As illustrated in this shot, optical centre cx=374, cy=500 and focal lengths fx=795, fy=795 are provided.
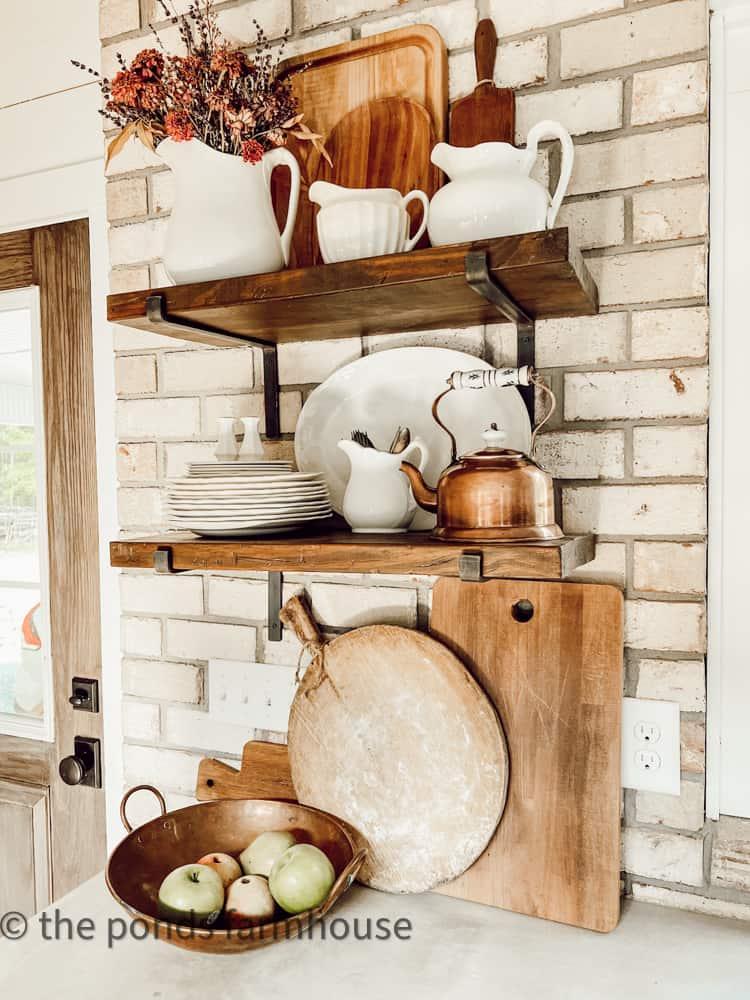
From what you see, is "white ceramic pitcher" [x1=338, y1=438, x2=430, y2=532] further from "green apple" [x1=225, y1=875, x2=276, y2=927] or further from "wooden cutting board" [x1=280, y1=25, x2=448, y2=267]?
"green apple" [x1=225, y1=875, x2=276, y2=927]

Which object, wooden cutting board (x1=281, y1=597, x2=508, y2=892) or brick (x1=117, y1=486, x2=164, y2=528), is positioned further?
brick (x1=117, y1=486, x2=164, y2=528)

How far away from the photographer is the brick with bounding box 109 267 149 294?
139cm

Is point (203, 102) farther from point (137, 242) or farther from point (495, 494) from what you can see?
point (495, 494)

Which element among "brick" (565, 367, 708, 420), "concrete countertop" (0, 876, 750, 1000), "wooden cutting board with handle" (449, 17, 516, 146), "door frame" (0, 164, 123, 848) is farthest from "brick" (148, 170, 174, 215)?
"concrete countertop" (0, 876, 750, 1000)

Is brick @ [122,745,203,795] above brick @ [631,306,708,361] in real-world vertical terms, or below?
below

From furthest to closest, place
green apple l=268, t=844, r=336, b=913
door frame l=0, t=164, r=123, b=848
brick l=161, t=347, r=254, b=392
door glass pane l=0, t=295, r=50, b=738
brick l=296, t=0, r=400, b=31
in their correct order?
door glass pane l=0, t=295, r=50, b=738, door frame l=0, t=164, r=123, b=848, brick l=161, t=347, r=254, b=392, brick l=296, t=0, r=400, b=31, green apple l=268, t=844, r=336, b=913

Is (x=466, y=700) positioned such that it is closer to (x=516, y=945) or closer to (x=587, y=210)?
(x=516, y=945)

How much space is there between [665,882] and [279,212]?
113 cm

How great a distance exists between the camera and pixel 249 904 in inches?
38.7

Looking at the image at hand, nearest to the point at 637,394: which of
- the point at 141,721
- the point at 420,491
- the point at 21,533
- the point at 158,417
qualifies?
the point at 420,491

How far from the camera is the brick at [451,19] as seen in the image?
1142 millimetres

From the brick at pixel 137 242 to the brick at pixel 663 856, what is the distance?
3.89 feet

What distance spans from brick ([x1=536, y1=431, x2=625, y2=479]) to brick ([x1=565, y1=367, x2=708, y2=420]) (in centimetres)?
3

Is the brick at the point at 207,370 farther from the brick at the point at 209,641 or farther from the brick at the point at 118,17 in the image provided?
the brick at the point at 118,17
